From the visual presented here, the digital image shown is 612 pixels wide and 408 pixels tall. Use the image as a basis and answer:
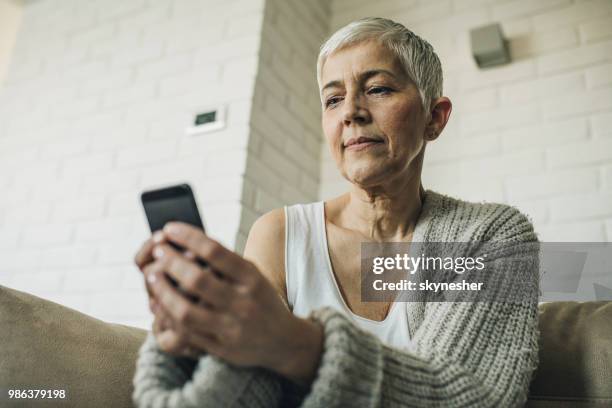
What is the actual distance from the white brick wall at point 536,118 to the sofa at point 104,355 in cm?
72

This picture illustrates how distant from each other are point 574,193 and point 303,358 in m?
1.33

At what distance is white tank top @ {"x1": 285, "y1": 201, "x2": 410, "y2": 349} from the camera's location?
889mm

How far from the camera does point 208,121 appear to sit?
5.55 ft

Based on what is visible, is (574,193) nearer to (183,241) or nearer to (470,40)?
(470,40)

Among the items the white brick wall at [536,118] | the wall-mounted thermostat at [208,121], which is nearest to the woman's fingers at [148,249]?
the wall-mounted thermostat at [208,121]

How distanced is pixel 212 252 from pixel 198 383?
0.13m

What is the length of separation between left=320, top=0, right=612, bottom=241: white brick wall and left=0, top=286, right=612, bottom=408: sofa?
2.35 ft

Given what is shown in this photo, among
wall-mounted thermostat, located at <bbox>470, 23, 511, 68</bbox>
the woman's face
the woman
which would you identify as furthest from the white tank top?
wall-mounted thermostat, located at <bbox>470, 23, 511, 68</bbox>

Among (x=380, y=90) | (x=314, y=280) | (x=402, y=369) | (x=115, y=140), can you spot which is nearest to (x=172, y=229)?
(x=402, y=369)

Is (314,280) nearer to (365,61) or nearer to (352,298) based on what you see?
(352,298)

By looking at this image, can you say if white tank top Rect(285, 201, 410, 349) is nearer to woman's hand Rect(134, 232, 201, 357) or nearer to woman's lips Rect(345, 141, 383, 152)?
woman's lips Rect(345, 141, 383, 152)

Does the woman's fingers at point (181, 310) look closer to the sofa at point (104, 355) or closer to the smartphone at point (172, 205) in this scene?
the smartphone at point (172, 205)

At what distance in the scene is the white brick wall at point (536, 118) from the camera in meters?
1.57

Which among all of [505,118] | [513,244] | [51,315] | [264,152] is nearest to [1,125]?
[264,152]
